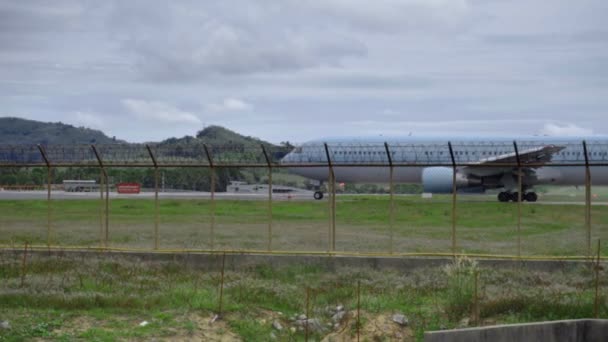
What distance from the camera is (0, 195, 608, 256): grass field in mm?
21859

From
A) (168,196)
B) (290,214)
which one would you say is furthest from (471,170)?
(168,196)

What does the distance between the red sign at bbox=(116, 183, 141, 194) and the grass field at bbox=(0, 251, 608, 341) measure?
40.8 metres

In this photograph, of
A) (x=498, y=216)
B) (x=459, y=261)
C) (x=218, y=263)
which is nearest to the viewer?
(x=459, y=261)

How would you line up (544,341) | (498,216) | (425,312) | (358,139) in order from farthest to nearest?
(358,139) → (498,216) → (425,312) → (544,341)

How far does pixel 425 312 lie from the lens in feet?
42.7

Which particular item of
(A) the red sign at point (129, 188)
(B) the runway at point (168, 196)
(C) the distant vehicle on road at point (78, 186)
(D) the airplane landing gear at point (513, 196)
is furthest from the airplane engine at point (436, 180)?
(A) the red sign at point (129, 188)

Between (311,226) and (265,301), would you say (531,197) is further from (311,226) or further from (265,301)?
(265,301)

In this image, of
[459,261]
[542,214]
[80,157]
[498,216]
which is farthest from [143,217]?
Answer: [459,261]

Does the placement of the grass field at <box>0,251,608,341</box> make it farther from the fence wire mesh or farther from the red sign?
the red sign

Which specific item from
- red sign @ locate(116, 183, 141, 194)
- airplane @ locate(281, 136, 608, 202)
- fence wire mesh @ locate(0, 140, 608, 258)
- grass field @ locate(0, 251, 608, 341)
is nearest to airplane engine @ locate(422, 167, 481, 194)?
airplane @ locate(281, 136, 608, 202)

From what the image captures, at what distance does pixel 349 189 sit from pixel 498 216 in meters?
28.6

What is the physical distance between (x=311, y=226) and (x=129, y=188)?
109ft

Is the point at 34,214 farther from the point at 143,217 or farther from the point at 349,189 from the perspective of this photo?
the point at 349,189

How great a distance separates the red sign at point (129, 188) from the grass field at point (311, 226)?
44.3 ft
